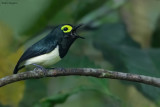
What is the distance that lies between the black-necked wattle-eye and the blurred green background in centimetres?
16

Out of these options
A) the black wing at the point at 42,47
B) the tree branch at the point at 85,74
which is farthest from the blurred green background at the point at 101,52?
the tree branch at the point at 85,74

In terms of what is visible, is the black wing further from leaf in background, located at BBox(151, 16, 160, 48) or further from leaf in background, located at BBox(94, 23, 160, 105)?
leaf in background, located at BBox(151, 16, 160, 48)

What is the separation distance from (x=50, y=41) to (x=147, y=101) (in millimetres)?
1010

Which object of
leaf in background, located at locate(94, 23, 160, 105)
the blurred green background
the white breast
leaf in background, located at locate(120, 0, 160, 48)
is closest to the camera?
the white breast

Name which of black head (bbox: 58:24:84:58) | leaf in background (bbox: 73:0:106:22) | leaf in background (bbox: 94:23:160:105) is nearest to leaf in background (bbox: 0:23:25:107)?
black head (bbox: 58:24:84:58)

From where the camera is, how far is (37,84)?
6.48 ft

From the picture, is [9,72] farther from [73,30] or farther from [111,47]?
[111,47]

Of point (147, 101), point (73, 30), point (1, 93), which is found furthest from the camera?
point (147, 101)

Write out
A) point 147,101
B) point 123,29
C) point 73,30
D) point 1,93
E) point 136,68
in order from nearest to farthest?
point 73,30 < point 1,93 < point 136,68 < point 147,101 < point 123,29

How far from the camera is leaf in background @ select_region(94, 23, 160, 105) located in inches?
74.9

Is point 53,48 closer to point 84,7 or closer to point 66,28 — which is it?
point 66,28

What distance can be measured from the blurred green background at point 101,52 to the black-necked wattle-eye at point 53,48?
0.52 feet

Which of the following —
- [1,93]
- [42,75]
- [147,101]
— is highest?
[42,75]

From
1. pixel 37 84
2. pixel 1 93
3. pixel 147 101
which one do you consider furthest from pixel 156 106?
pixel 1 93
